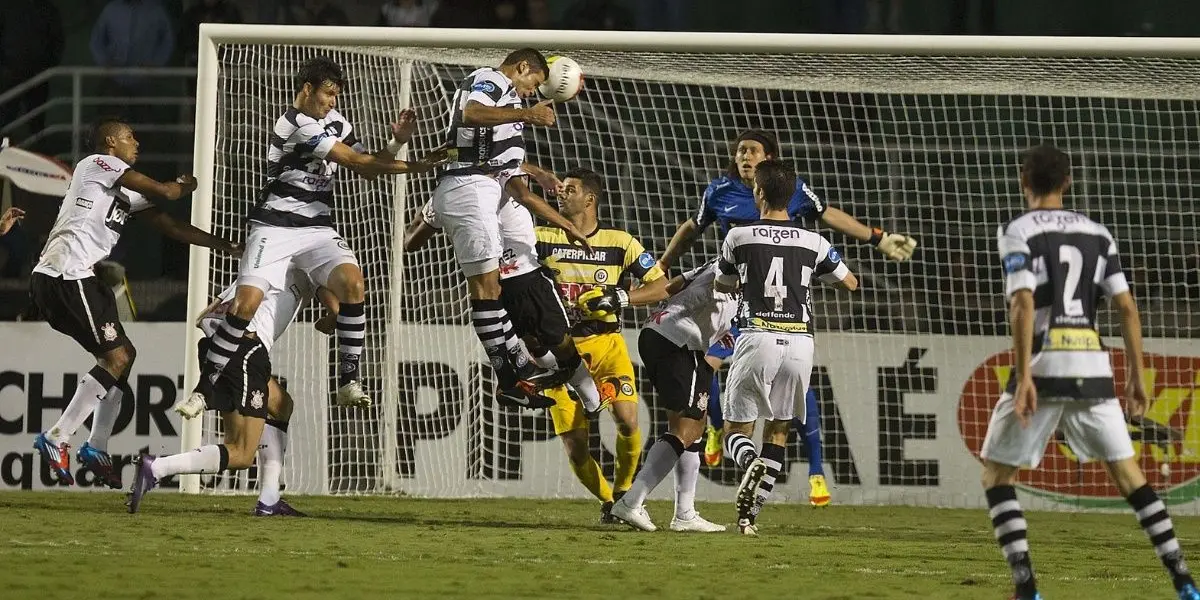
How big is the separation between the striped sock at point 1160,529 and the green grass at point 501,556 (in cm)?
60

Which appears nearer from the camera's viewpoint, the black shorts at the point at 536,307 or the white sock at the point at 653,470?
the white sock at the point at 653,470

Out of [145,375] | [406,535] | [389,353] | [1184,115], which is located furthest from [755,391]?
[1184,115]

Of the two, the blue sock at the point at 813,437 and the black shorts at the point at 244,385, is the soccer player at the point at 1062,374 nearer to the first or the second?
the black shorts at the point at 244,385

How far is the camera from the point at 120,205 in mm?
9570

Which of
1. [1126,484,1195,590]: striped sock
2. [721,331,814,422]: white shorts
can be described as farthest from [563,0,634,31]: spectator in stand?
[1126,484,1195,590]: striped sock

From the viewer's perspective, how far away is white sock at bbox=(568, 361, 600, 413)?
29.3 feet

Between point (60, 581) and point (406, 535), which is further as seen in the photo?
point (406, 535)

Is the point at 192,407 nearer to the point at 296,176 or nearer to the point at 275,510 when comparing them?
the point at 275,510

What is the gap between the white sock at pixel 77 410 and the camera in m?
9.52

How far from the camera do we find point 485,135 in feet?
28.8

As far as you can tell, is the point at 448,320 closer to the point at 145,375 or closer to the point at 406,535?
the point at 145,375

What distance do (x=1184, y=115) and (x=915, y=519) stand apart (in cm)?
489

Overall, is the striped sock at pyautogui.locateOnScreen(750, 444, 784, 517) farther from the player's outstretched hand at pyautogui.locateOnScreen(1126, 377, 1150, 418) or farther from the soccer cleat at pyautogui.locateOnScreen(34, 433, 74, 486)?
the soccer cleat at pyautogui.locateOnScreen(34, 433, 74, 486)

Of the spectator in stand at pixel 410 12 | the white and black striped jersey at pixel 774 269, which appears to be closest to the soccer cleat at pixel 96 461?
the white and black striped jersey at pixel 774 269
